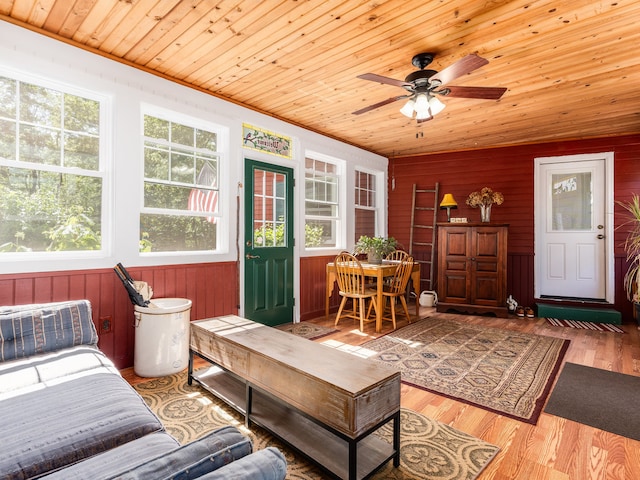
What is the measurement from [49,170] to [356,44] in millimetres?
2667

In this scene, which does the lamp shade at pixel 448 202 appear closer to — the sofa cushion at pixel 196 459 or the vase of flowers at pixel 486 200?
the vase of flowers at pixel 486 200

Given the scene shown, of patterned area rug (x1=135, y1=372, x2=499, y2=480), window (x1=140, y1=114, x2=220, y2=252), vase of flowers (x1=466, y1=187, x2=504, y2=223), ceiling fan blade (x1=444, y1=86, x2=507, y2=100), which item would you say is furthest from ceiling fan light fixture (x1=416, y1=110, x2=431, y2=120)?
vase of flowers (x1=466, y1=187, x2=504, y2=223)

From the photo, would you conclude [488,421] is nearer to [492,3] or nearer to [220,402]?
[220,402]

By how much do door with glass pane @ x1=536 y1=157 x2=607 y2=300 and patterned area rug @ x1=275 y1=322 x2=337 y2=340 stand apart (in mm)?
3659

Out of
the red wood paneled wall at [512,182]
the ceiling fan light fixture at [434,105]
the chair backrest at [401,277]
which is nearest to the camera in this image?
the ceiling fan light fixture at [434,105]

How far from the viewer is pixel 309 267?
513 cm


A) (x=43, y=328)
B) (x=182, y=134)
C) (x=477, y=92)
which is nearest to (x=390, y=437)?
(x=43, y=328)

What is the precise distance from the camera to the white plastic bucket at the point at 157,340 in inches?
116

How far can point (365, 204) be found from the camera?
6.51 metres

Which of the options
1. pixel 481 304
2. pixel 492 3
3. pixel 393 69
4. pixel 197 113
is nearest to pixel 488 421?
pixel 492 3

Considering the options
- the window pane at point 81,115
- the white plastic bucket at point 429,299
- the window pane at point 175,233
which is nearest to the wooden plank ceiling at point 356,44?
the window pane at point 81,115

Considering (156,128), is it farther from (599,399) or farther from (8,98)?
(599,399)

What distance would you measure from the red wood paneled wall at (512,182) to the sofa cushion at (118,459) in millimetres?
5879

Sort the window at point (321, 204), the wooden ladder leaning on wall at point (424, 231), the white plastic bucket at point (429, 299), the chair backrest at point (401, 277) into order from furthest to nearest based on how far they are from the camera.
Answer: the wooden ladder leaning on wall at point (424, 231) < the white plastic bucket at point (429, 299) < the window at point (321, 204) < the chair backrest at point (401, 277)
